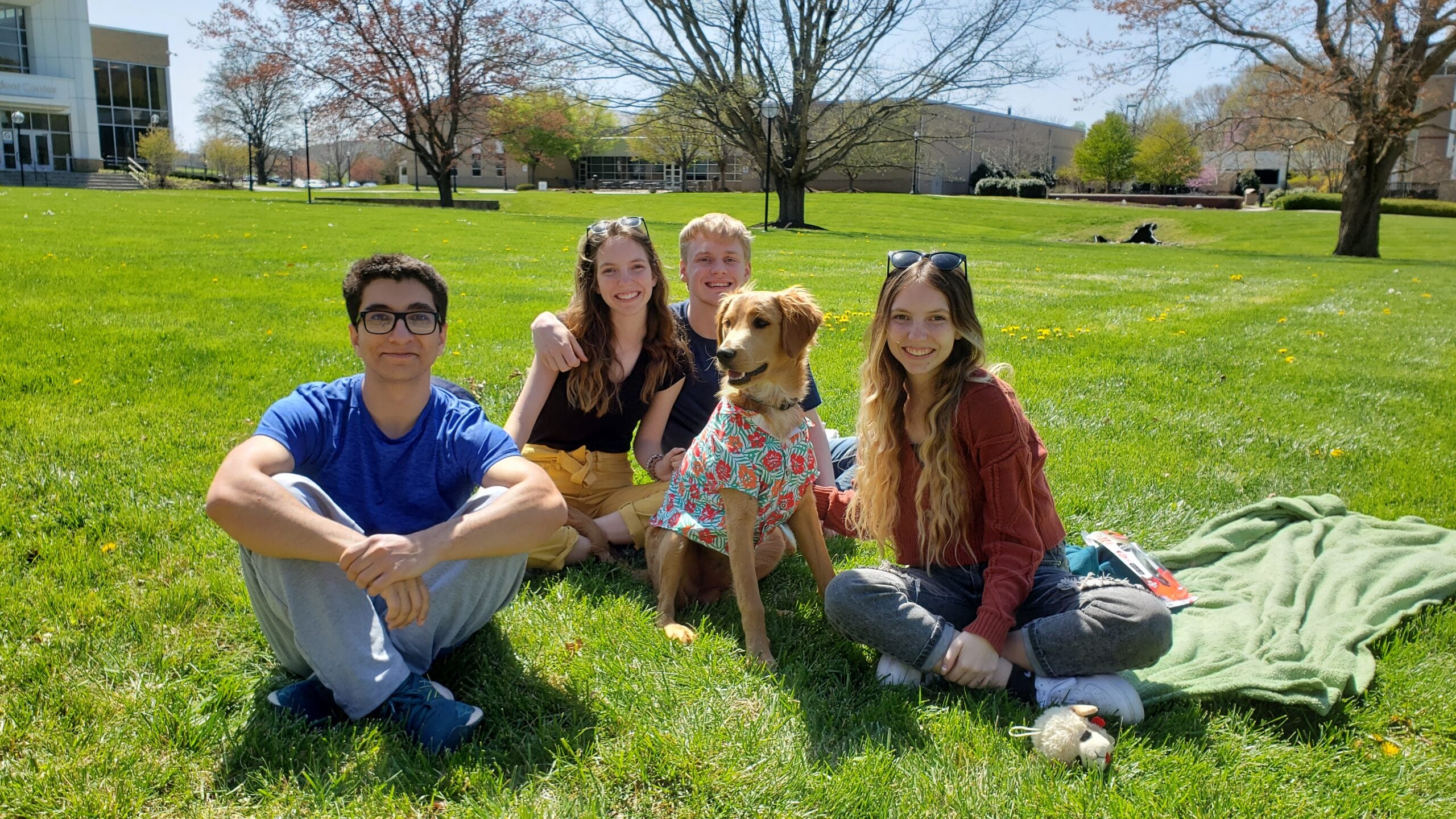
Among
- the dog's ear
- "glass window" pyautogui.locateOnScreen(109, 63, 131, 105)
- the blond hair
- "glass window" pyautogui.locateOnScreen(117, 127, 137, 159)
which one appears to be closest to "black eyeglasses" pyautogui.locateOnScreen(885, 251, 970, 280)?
the dog's ear

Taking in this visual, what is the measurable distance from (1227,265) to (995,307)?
1115cm

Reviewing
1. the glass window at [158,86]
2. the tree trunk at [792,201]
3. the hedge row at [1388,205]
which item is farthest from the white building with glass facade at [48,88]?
the hedge row at [1388,205]

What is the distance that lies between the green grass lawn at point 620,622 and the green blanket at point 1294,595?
10 cm

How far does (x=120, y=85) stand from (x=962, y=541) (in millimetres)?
75188

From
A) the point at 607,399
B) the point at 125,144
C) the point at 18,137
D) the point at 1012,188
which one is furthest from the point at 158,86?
the point at 607,399

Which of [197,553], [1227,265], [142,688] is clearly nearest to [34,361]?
[197,553]

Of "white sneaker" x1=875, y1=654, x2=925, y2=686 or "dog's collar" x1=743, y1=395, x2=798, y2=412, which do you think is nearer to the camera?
"white sneaker" x1=875, y1=654, x2=925, y2=686

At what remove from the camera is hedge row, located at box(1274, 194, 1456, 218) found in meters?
44.3

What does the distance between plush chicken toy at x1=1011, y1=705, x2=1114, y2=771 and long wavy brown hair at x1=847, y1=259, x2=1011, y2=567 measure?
2.45ft

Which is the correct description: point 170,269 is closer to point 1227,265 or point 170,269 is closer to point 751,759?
point 751,759

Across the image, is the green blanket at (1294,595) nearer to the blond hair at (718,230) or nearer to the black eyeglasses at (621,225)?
the blond hair at (718,230)

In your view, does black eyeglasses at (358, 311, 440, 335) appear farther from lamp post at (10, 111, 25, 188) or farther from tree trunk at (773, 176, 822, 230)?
lamp post at (10, 111, 25, 188)

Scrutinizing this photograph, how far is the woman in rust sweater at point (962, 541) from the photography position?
301 centimetres

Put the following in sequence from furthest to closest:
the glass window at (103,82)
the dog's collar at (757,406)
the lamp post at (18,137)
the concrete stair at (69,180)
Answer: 1. the glass window at (103,82)
2. the concrete stair at (69,180)
3. the lamp post at (18,137)
4. the dog's collar at (757,406)
